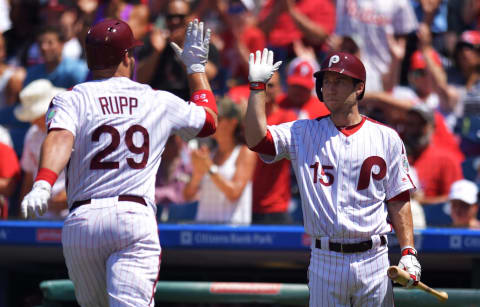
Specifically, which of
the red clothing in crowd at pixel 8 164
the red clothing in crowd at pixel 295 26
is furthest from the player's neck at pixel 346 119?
the red clothing in crowd at pixel 295 26

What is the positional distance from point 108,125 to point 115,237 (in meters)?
0.48

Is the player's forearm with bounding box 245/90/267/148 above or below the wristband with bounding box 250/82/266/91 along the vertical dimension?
below

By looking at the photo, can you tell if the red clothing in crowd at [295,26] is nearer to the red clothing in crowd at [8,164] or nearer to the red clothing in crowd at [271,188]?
the red clothing in crowd at [271,188]

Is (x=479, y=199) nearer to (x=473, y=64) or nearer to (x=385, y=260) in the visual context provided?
(x=473, y=64)

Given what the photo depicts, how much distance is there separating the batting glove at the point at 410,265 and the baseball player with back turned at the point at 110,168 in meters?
1.12

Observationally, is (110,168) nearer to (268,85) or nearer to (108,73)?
(108,73)

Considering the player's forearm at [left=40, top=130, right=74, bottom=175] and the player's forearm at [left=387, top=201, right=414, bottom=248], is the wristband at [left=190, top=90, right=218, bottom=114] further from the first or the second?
the player's forearm at [left=387, top=201, right=414, bottom=248]

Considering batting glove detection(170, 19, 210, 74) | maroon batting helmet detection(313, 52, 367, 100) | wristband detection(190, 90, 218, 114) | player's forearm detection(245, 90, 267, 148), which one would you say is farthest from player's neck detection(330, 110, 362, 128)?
batting glove detection(170, 19, 210, 74)

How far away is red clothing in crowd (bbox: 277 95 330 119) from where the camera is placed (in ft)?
20.5

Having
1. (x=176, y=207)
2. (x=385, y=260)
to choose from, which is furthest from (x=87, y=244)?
(x=176, y=207)

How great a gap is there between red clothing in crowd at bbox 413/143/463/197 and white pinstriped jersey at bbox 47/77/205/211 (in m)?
3.18

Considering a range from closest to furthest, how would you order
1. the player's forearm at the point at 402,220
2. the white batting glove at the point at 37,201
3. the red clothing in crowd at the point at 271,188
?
the white batting glove at the point at 37,201, the player's forearm at the point at 402,220, the red clothing in crowd at the point at 271,188

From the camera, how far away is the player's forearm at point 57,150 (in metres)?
3.22

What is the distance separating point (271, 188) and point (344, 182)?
1.99 metres
